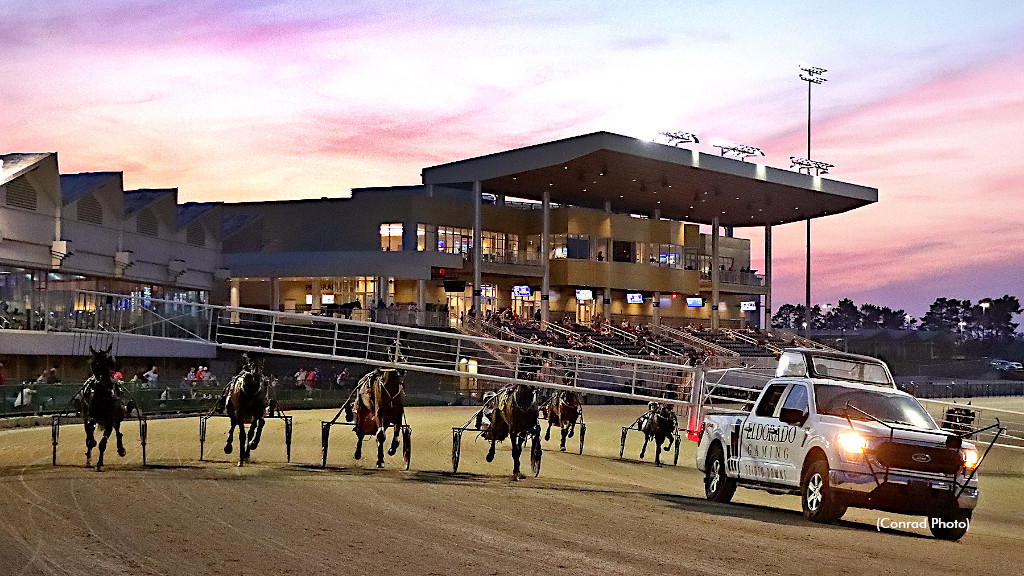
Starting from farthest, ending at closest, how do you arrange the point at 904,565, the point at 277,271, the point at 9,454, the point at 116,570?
1. the point at 277,271
2. the point at 9,454
3. the point at 904,565
4. the point at 116,570

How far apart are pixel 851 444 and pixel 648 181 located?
196 ft

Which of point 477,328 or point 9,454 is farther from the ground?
point 477,328

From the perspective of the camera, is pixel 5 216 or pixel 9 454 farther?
pixel 5 216

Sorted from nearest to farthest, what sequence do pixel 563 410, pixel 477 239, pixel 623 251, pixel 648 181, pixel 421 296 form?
1. pixel 563 410
2. pixel 421 296
3. pixel 477 239
4. pixel 648 181
5. pixel 623 251

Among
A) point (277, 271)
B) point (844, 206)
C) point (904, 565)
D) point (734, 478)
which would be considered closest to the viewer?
point (904, 565)

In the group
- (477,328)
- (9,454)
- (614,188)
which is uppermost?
(614,188)

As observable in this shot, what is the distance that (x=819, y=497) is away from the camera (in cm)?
1420

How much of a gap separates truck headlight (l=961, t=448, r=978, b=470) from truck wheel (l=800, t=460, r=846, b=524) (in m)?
1.44

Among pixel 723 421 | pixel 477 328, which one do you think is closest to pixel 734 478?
pixel 723 421

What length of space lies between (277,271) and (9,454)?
47.8 meters

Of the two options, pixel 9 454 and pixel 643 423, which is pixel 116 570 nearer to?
pixel 9 454

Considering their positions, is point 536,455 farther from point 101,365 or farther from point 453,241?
point 453,241

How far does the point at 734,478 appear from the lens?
1656 cm

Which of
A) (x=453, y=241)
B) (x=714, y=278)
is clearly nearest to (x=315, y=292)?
(x=453, y=241)
